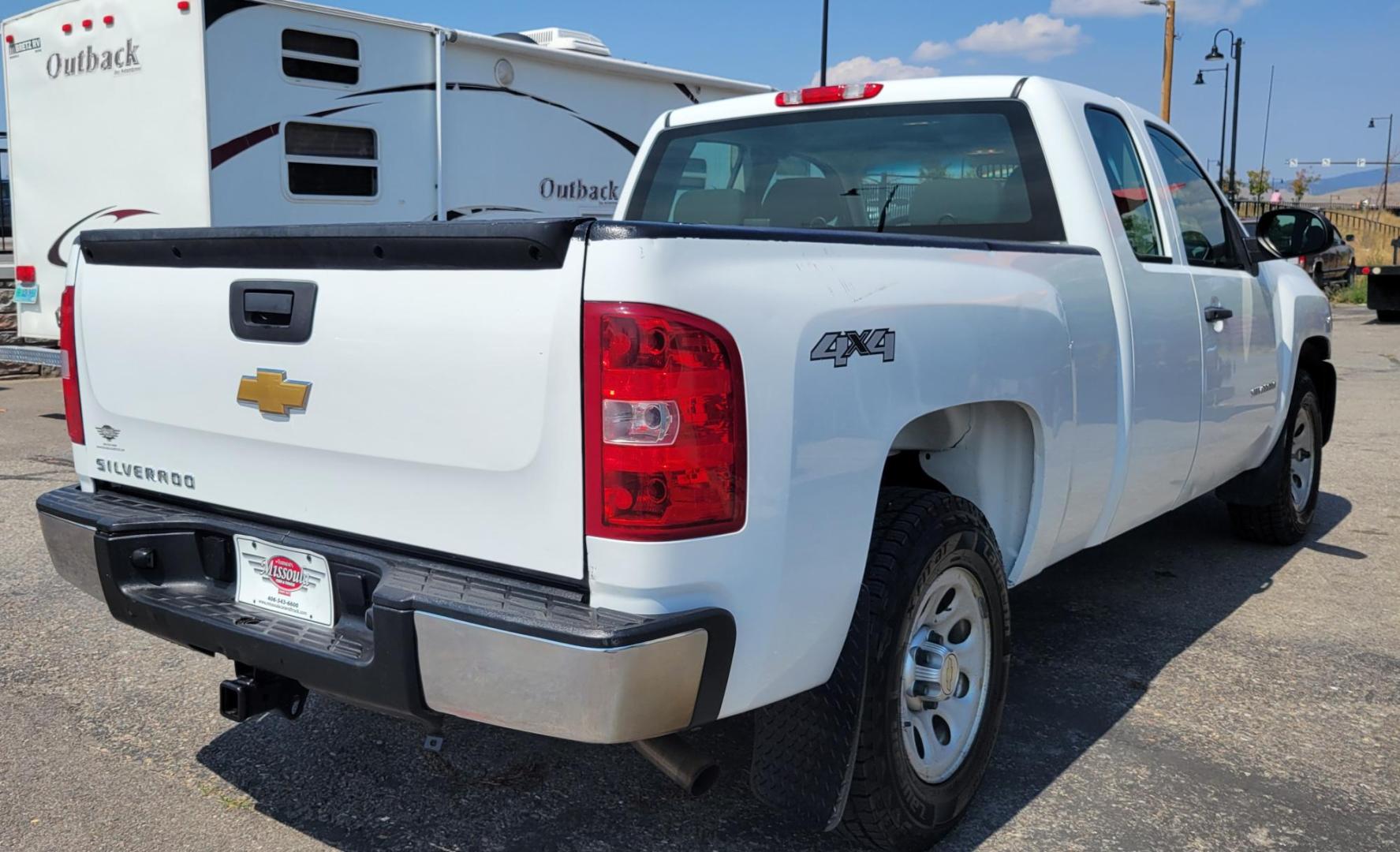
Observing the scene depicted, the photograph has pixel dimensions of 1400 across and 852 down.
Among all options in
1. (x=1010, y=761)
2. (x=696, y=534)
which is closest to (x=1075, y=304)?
(x=1010, y=761)

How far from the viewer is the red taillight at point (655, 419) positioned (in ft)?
7.41

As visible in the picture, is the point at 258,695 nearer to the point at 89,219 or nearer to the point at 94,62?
the point at 89,219

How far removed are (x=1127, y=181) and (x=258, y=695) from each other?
3.17m

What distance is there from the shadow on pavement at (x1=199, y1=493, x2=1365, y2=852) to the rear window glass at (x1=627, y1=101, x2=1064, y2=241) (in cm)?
149

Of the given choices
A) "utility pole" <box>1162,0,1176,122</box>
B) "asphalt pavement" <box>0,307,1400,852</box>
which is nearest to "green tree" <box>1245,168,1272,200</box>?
"utility pole" <box>1162,0,1176,122</box>

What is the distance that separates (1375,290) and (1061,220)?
1799 cm

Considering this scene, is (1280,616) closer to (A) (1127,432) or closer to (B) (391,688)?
(A) (1127,432)

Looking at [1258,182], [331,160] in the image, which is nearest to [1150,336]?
[331,160]

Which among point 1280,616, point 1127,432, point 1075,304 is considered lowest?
point 1280,616

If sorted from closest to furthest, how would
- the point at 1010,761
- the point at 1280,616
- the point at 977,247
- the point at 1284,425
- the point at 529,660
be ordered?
the point at 529,660
the point at 977,247
the point at 1010,761
the point at 1280,616
the point at 1284,425

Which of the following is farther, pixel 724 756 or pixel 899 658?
pixel 724 756

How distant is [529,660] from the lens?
2295mm

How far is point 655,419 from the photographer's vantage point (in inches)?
89.7

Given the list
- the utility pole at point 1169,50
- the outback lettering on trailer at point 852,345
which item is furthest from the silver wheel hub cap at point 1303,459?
the utility pole at point 1169,50
